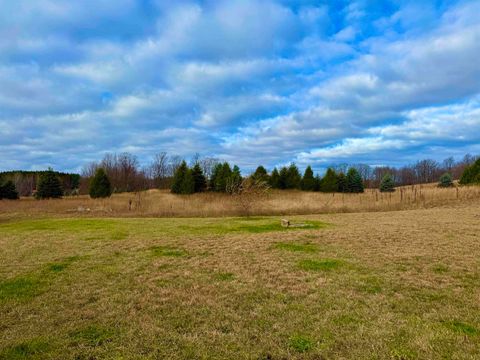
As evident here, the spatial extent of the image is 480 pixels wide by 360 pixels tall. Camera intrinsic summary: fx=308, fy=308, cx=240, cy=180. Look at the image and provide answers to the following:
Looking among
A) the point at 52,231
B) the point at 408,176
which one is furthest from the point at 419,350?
the point at 408,176

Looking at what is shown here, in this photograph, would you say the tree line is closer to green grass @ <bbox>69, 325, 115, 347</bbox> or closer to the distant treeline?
the distant treeline

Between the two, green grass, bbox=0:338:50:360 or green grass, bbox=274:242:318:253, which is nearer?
green grass, bbox=0:338:50:360

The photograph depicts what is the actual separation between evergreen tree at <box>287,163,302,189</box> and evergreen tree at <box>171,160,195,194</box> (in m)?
12.8

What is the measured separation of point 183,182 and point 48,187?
14476 mm

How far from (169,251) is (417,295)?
5.54m

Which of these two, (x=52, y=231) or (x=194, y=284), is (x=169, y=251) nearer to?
(x=194, y=284)

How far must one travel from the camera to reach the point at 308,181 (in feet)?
131

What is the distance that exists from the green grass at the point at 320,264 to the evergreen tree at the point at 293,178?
33.4 meters

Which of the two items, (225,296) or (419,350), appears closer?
(419,350)

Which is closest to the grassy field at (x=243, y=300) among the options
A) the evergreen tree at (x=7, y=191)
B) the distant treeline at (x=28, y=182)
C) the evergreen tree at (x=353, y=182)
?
the evergreen tree at (x=353, y=182)

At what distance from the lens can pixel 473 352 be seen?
297 cm

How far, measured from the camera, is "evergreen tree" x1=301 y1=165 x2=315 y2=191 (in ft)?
131

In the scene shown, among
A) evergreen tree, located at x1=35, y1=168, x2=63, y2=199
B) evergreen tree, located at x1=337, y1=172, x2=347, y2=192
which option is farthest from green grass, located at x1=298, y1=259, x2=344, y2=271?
evergreen tree, located at x1=337, y1=172, x2=347, y2=192

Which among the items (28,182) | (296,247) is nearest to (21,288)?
(296,247)
